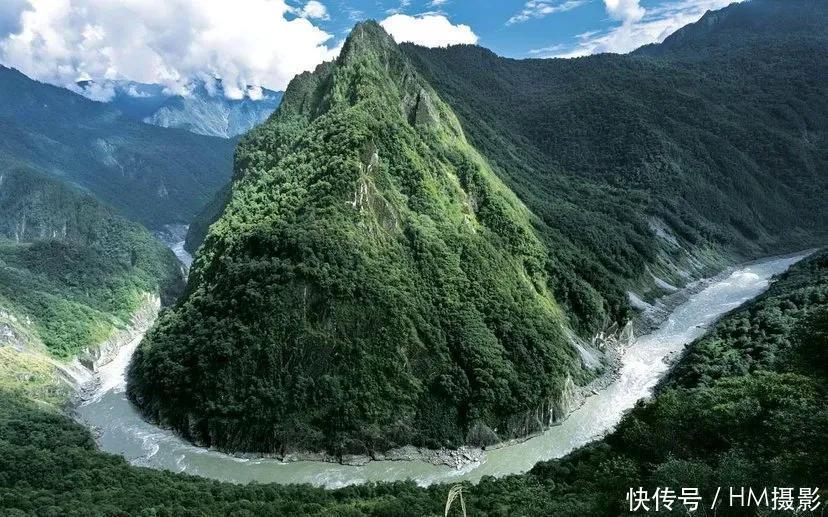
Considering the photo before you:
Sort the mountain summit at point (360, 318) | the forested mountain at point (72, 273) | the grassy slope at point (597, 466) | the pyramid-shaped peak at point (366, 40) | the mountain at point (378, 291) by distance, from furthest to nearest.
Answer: the pyramid-shaped peak at point (366, 40) < the forested mountain at point (72, 273) < the mountain at point (378, 291) < the mountain summit at point (360, 318) < the grassy slope at point (597, 466)

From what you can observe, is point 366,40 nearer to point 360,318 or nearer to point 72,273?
point 360,318

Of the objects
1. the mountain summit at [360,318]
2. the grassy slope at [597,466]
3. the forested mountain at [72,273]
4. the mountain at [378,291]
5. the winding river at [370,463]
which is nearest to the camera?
the grassy slope at [597,466]

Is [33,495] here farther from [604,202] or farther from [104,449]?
[604,202]

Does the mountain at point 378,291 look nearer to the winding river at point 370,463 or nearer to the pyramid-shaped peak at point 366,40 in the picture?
the pyramid-shaped peak at point 366,40

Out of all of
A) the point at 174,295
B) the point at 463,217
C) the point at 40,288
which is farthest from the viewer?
the point at 174,295

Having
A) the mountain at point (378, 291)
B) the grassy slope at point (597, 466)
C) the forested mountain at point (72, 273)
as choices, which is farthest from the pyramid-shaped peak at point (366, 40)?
the grassy slope at point (597, 466)

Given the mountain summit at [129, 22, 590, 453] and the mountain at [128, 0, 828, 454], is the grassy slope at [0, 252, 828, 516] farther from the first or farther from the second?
the mountain at [128, 0, 828, 454]

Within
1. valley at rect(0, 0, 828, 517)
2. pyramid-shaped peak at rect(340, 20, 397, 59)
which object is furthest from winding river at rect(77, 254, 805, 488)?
pyramid-shaped peak at rect(340, 20, 397, 59)

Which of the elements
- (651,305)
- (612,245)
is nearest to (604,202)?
(612,245)
